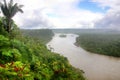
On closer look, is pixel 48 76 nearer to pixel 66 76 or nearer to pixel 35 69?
pixel 35 69

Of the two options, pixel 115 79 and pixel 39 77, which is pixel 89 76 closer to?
pixel 115 79

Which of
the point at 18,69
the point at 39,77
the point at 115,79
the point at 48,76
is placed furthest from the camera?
the point at 115,79

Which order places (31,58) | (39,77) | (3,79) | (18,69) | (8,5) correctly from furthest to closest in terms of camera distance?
(8,5)
(31,58)
(39,77)
(18,69)
(3,79)

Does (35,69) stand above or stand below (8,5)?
below

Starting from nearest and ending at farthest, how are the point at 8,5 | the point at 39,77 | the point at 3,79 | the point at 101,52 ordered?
the point at 3,79
the point at 39,77
the point at 8,5
the point at 101,52

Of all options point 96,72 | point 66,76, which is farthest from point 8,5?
point 96,72

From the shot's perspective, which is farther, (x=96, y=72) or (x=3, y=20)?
(x=96, y=72)

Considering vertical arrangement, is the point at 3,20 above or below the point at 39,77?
above

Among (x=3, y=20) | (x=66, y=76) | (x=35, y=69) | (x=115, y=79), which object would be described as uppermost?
(x=3, y=20)

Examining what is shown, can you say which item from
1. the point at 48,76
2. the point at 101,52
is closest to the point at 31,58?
the point at 48,76
